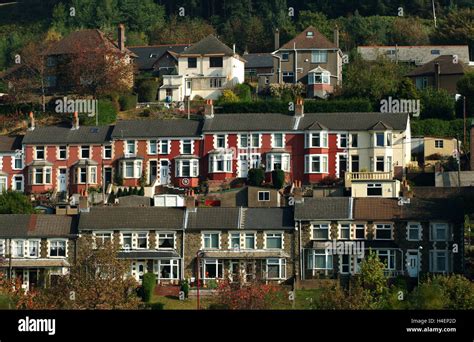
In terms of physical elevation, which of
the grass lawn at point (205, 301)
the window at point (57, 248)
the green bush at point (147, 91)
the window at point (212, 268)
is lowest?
the grass lawn at point (205, 301)

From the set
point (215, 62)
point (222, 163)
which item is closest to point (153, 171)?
point (222, 163)

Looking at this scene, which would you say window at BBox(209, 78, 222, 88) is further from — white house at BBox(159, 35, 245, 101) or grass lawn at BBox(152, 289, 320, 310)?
grass lawn at BBox(152, 289, 320, 310)

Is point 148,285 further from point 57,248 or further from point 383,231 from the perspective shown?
point 383,231

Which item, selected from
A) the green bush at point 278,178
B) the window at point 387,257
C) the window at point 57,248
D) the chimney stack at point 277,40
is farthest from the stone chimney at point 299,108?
the chimney stack at point 277,40

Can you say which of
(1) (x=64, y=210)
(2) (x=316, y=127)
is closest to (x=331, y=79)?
(2) (x=316, y=127)

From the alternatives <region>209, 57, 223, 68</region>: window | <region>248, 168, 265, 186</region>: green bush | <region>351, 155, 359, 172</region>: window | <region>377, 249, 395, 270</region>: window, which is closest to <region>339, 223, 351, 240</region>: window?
<region>377, 249, 395, 270</region>: window

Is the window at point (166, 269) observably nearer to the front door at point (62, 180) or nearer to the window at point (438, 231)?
the window at point (438, 231)
